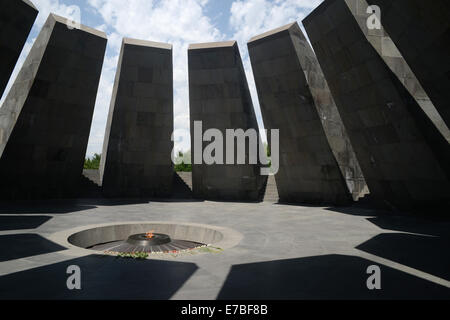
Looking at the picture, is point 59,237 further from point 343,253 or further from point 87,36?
point 87,36

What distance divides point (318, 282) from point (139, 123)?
47.0ft

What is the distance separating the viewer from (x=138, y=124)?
16922 mm

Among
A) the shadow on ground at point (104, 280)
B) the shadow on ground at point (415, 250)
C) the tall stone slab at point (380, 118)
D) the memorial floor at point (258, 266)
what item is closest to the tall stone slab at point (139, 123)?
the memorial floor at point (258, 266)

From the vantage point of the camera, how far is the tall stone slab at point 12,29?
9086 millimetres

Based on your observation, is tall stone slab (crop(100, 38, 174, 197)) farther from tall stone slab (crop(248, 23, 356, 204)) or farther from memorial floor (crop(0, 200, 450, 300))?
memorial floor (crop(0, 200, 450, 300))

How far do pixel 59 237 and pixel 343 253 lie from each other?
21.3 ft

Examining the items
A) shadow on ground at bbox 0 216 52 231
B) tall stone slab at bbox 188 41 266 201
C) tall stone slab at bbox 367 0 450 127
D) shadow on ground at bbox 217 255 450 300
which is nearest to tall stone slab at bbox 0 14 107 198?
shadow on ground at bbox 0 216 52 231

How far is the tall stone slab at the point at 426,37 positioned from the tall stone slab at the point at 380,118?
3.42 m

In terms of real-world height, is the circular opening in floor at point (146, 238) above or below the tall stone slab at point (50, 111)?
below

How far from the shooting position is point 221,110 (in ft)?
55.6

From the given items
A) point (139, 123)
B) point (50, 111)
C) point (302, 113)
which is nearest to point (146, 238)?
point (50, 111)

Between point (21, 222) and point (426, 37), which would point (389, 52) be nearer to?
point (426, 37)

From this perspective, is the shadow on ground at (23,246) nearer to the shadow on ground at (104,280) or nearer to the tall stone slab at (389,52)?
the shadow on ground at (104,280)
